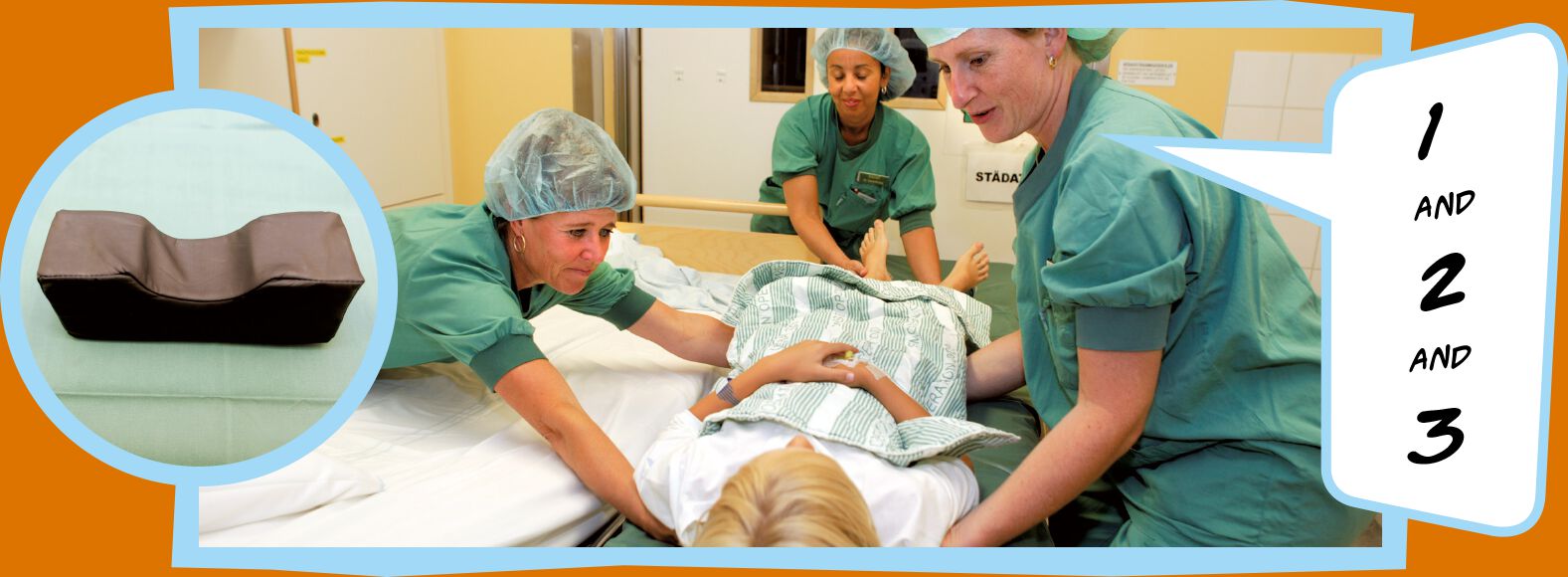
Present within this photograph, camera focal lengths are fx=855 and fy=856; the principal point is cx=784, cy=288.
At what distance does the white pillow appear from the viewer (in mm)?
855

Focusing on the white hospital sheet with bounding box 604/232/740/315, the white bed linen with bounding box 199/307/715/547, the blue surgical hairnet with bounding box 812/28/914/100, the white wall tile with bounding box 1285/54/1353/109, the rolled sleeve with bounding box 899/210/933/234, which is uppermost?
the blue surgical hairnet with bounding box 812/28/914/100

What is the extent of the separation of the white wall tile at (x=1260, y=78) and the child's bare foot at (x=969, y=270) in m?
0.51

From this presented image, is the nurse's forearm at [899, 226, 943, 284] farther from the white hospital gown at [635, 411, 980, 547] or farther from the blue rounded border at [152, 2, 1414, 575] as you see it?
the blue rounded border at [152, 2, 1414, 575]

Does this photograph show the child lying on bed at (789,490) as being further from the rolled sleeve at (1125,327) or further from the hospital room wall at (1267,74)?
the hospital room wall at (1267,74)

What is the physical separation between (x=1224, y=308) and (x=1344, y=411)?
0.53ft

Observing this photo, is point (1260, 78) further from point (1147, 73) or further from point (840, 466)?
point (840, 466)

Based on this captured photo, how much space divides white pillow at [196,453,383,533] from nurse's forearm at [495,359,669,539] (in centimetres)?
19

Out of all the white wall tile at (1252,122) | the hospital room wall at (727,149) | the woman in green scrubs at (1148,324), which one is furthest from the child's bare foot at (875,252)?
the woman in green scrubs at (1148,324)

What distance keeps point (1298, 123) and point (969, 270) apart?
2.18 feet

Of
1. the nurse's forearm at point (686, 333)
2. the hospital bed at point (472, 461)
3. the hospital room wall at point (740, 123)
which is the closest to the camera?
the hospital bed at point (472, 461)

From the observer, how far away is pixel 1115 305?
31.7 inches

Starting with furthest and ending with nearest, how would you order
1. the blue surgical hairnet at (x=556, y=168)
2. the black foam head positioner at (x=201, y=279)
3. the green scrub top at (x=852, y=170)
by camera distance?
the green scrub top at (x=852, y=170) → the blue surgical hairnet at (x=556, y=168) → the black foam head positioner at (x=201, y=279)

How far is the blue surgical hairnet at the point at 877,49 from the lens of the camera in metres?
1.57

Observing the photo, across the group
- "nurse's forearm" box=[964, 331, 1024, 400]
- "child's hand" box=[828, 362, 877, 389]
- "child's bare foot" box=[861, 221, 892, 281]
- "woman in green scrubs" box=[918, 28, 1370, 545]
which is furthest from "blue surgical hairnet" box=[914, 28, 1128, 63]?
"child's bare foot" box=[861, 221, 892, 281]
